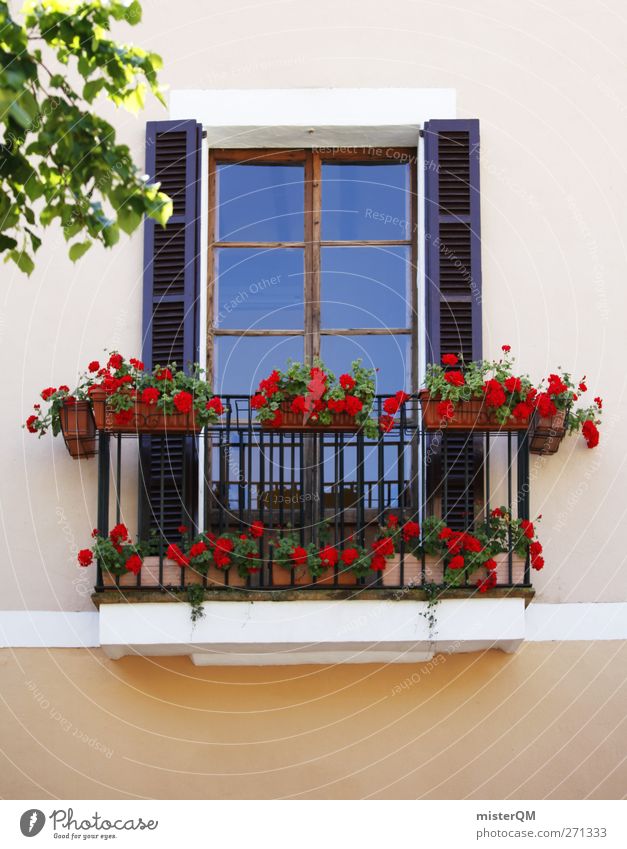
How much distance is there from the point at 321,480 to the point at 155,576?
1054 millimetres

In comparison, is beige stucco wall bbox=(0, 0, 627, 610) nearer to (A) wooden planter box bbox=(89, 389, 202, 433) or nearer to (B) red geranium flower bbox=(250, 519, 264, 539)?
(A) wooden planter box bbox=(89, 389, 202, 433)

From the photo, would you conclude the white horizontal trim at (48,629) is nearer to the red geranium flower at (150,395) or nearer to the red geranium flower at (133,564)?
the red geranium flower at (133,564)

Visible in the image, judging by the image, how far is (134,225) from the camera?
590cm

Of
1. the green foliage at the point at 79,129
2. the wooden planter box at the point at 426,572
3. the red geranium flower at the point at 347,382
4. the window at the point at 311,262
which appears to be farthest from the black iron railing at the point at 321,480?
the green foliage at the point at 79,129

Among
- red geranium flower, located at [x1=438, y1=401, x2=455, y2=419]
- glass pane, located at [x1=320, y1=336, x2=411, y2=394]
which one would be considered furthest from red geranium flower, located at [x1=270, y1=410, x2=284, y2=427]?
glass pane, located at [x1=320, y1=336, x2=411, y2=394]

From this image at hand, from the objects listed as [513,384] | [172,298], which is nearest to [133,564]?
[172,298]

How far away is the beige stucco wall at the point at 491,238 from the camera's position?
844cm

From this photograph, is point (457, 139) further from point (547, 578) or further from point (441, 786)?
point (441, 786)

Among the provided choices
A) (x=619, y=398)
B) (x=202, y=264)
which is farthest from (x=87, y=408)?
(x=619, y=398)

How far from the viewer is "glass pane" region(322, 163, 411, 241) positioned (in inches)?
356

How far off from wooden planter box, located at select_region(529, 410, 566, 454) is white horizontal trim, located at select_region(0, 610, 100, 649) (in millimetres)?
2400

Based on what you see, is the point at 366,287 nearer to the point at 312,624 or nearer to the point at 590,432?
the point at 590,432

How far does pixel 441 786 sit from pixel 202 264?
300 cm

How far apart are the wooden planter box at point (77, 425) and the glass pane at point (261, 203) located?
1443 mm
